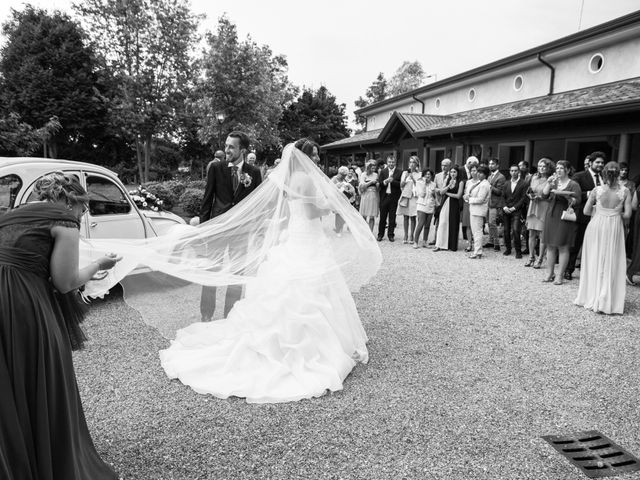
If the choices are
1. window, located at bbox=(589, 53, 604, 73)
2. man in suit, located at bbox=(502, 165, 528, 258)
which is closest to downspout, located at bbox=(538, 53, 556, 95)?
window, located at bbox=(589, 53, 604, 73)

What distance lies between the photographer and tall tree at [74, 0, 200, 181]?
82.7ft

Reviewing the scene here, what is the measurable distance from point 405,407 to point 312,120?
60156 millimetres

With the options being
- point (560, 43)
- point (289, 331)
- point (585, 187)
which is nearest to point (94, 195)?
point (289, 331)

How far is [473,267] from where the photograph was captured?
30.2ft

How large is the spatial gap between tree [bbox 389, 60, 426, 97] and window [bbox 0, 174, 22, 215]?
2328 inches

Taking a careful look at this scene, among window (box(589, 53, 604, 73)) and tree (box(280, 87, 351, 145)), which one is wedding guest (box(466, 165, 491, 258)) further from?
tree (box(280, 87, 351, 145))

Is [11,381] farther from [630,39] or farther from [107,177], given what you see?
[630,39]

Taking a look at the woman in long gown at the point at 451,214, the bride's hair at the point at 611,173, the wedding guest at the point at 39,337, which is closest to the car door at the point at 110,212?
the wedding guest at the point at 39,337

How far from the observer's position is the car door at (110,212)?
20.7ft

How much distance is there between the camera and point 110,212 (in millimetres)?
6605

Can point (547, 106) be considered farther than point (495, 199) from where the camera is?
Yes

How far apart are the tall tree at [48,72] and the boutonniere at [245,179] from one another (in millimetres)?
27881

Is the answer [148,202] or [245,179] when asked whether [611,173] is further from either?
[148,202]

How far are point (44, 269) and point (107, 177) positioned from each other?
15.5 ft
